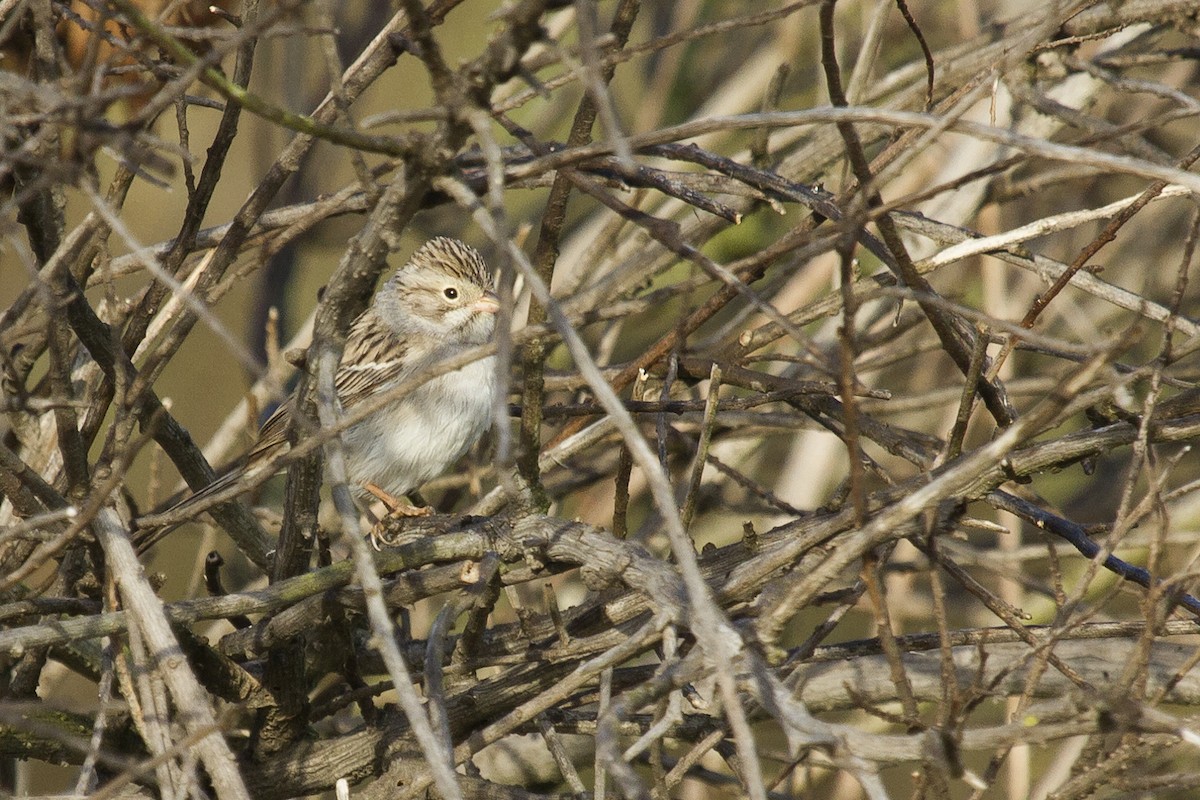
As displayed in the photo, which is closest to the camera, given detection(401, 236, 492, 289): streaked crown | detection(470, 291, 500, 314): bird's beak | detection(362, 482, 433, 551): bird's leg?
detection(362, 482, 433, 551): bird's leg

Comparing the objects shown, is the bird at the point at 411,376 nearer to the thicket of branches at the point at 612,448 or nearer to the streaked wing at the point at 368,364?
the streaked wing at the point at 368,364

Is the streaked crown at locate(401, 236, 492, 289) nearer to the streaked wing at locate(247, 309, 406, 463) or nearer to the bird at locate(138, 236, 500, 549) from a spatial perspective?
the bird at locate(138, 236, 500, 549)

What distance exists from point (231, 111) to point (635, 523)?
3068 mm

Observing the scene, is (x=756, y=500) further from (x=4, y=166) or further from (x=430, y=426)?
(x=4, y=166)

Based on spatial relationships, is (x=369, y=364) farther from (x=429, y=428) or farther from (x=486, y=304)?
(x=429, y=428)

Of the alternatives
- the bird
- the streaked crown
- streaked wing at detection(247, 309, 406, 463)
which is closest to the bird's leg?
the bird

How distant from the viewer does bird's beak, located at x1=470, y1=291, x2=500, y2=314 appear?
4.50 m

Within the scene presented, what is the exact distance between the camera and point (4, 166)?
193cm

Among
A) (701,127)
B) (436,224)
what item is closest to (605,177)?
(701,127)

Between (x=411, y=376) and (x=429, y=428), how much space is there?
301 millimetres

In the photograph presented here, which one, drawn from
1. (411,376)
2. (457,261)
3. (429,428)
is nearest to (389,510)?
(429,428)

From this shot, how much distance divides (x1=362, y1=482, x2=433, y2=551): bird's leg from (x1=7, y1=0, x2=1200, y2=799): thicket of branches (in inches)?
3.1

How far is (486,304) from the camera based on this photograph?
4.50 m

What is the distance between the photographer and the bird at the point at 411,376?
411 cm
